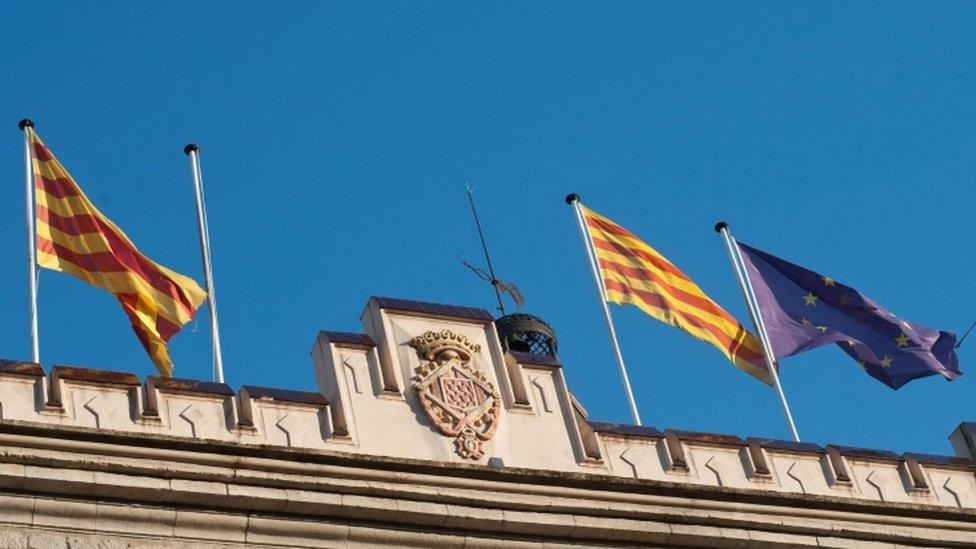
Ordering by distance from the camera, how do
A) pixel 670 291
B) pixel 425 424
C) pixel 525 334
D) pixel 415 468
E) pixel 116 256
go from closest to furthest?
pixel 415 468
pixel 425 424
pixel 116 256
pixel 670 291
pixel 525 334

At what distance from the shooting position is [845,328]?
3428cm

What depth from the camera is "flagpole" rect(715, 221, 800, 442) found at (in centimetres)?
3219

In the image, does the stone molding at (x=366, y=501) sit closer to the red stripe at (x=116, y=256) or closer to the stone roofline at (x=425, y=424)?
the stone roofline at (x=425, y=424)

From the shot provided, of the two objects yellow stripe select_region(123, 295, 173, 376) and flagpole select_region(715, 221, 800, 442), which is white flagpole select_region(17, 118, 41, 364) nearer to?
yellow stripe select_region(123, 295, 173, 376)

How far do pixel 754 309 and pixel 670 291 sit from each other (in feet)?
3.82

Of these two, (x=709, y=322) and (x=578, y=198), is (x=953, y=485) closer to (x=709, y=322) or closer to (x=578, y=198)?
(x=709, y=322)

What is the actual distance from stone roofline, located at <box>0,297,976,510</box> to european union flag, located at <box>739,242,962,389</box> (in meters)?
3.16

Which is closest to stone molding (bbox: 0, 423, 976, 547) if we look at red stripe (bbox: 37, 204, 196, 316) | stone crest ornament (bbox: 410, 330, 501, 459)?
stone crest ornament (bbox: 410, 330, 501, 459)

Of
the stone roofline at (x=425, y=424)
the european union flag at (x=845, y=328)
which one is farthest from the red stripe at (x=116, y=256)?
the european union flag at (x=845, y=328)

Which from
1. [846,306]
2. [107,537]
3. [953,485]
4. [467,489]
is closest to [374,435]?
[467,489]

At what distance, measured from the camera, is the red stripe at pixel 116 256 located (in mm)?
30484

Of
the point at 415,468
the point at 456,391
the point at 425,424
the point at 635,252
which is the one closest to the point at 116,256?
the point at 456,391

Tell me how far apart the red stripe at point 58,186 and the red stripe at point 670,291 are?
23.4 feet

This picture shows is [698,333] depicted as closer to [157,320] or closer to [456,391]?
[456,391]
